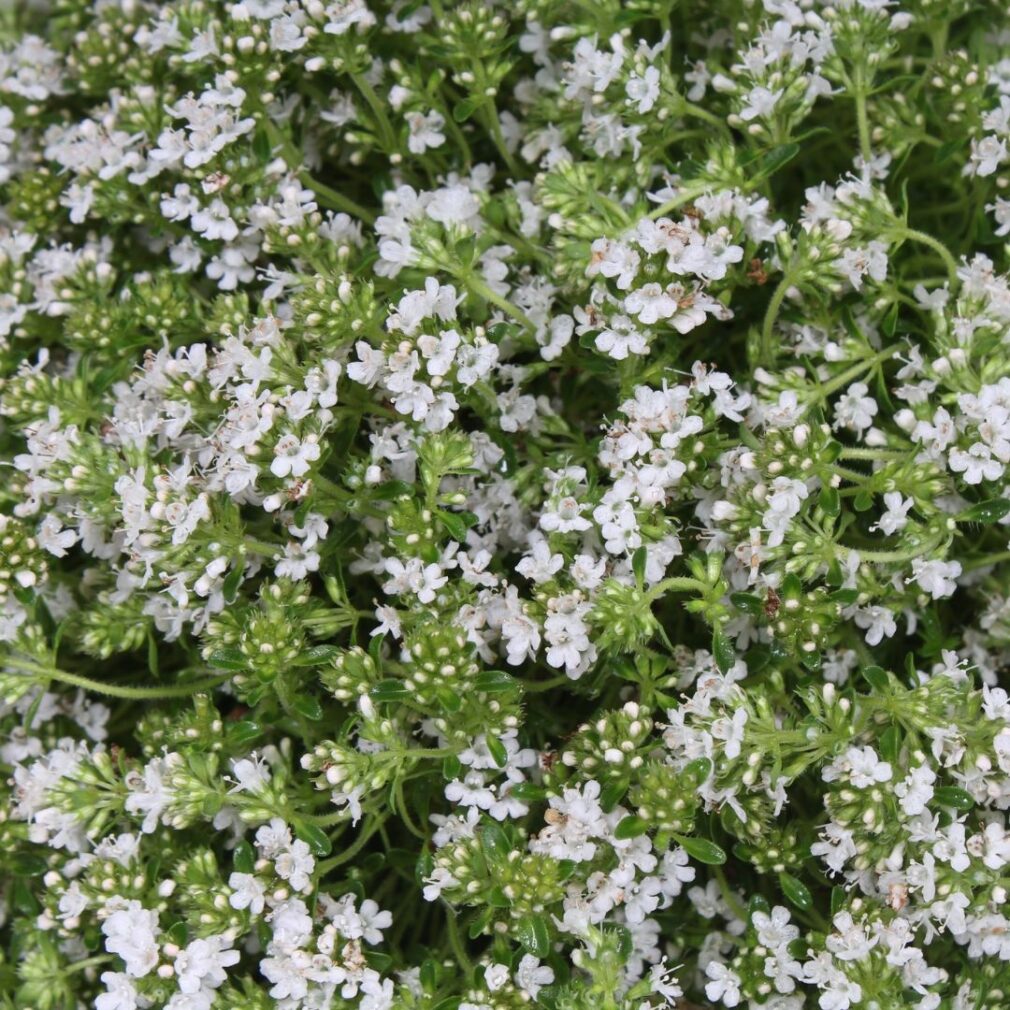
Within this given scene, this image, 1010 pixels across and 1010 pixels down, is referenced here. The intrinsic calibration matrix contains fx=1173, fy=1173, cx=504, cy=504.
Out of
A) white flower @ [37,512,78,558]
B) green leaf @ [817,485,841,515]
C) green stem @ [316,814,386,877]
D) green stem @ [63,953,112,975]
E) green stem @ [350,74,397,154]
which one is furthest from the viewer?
green stem @ [350,74,397,154]

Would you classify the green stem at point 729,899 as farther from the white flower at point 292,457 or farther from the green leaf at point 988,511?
the white flower at point 292,457

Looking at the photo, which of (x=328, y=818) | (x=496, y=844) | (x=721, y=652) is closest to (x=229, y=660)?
(x=328, y=818)

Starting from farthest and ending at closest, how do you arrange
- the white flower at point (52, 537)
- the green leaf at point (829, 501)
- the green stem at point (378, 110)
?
the green stem at point (378, 110) < the white flower at point (52, 537) < the green leaf at point (829, 501)

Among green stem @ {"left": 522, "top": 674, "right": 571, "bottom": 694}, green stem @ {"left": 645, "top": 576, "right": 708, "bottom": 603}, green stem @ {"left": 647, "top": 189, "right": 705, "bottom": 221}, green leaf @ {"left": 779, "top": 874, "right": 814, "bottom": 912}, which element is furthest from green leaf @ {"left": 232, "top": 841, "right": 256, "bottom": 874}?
green stem @ {"left": 647, "top": 189, "right": 705, "bottom": 221}

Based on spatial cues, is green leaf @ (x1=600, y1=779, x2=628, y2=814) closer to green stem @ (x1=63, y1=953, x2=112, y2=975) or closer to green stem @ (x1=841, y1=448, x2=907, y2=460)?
green stem @ (x1=841, y1=448, x2=907, y2=460)

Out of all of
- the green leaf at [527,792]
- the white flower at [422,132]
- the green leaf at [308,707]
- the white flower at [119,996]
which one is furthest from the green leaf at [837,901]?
the white flower at [422,132]
